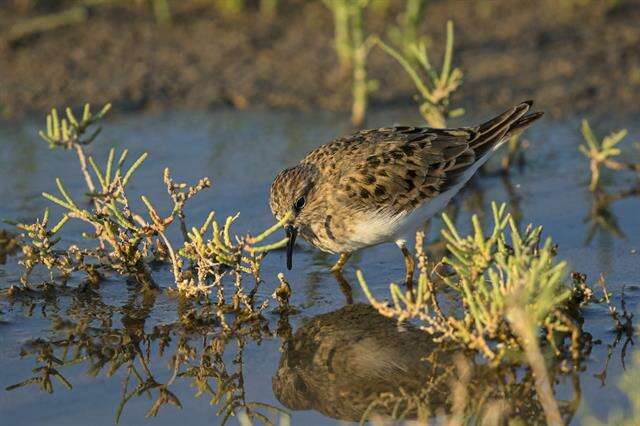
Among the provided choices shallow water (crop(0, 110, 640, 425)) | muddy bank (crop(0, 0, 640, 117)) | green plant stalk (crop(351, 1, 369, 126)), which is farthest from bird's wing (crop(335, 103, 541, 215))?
muddy bank (crop(0, 0, 640, 117))

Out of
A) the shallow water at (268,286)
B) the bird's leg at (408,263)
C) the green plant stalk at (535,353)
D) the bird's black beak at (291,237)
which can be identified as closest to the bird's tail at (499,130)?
the shallow water at (268,286)

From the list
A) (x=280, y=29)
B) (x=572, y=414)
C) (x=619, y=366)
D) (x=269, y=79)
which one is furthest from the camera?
(x=280, y=29)

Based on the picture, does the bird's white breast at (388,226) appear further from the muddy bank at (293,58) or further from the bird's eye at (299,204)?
the muddy bank at (293,58)

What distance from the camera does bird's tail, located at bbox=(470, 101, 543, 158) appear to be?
7.89m

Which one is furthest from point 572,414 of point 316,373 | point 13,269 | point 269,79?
point 269,79

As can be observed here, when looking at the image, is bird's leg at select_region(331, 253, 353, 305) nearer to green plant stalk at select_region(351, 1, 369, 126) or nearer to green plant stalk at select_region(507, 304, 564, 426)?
green plant stalk at select_region(507, 304, 564, 426)

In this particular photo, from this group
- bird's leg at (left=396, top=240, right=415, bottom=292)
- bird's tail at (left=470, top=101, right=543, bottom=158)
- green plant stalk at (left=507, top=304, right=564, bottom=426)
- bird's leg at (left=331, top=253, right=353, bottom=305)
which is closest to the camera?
green plant stalk at (left=507, top=304, right=564, bottom=426)

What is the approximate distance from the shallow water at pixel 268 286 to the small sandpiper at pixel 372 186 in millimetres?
359

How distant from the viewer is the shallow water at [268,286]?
5.47 metres

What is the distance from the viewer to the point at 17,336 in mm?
6301

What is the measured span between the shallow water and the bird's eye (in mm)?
501

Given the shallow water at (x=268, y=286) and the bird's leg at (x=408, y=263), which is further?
the bird's leg at (x=408, y=263)

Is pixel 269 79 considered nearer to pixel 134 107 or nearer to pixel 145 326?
pixel 134 107

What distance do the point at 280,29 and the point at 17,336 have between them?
687 cm
